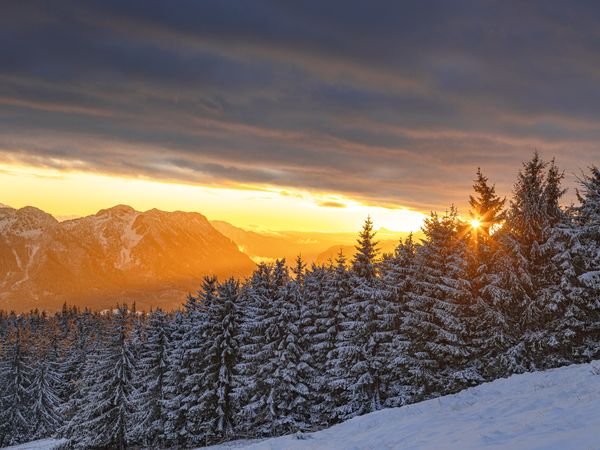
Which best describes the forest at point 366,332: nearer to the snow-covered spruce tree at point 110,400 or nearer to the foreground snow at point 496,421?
the snow-covered spruce tree at point 110,400

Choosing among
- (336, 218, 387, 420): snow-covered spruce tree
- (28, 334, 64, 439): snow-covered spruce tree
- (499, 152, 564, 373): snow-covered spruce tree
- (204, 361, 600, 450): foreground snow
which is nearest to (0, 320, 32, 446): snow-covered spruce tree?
(28, 334, 64, 439): snow-covered spruce tree

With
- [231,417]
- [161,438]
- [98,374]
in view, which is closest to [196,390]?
[231,417]

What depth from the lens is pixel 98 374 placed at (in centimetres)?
5206

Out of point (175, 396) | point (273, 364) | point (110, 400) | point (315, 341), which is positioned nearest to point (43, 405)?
point (110, 400)

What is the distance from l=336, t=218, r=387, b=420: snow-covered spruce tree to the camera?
33.5 m

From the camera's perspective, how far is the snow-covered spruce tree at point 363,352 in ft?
110

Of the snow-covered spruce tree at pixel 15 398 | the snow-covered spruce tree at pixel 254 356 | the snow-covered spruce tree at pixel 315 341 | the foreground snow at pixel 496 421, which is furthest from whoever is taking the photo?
the snow-covered spruce tree at pixel 15 398

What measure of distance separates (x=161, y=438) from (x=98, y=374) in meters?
12.0

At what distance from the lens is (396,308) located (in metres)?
33.2

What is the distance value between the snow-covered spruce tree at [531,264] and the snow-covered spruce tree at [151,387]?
1237 inches

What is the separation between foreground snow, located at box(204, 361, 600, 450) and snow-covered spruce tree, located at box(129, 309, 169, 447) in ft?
94.7

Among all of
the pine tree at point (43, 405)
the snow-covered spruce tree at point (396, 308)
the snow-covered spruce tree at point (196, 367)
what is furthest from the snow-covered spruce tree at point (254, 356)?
the pine tree at point (43, 405)

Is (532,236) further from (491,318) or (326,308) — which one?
(326,308)

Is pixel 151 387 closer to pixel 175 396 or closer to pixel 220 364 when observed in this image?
pixel 175 396
